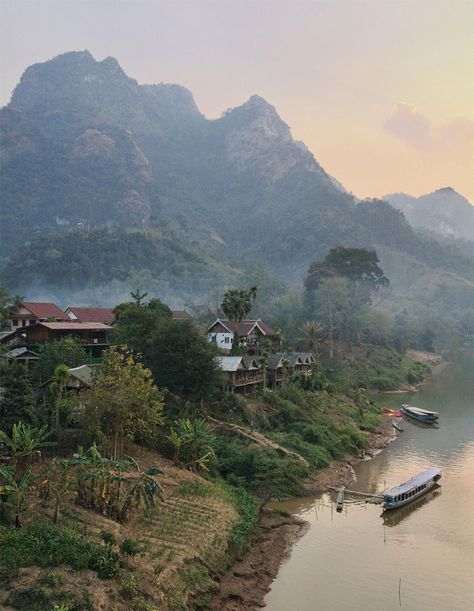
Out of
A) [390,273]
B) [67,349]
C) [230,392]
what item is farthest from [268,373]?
[390,273]

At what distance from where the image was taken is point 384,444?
47.6 metres

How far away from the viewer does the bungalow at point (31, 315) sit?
61.6 meters

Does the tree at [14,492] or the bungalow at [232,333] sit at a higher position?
the bungalow at [232,333]

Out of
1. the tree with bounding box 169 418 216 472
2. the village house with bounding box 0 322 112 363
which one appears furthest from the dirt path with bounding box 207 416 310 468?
the village house with bounding box 0 322 112 363

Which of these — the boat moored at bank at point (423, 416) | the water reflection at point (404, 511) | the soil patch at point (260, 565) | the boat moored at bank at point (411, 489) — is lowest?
the soil patch at point (260, 565)

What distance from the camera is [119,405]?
95.6ft

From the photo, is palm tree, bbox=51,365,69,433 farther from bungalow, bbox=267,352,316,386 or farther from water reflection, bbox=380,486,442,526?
bungalow, bbox=267,352,316,386

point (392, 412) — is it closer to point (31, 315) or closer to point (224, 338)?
point (224, 338)

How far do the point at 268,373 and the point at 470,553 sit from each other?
96.2 ft

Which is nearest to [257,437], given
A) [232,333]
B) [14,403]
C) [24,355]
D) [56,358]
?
[56,358]

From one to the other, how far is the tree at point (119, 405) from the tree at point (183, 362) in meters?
6.82

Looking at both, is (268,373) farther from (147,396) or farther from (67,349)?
(147,396)

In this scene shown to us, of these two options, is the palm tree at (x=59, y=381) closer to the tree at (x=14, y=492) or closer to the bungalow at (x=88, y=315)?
the tree at (x=14, y=492)

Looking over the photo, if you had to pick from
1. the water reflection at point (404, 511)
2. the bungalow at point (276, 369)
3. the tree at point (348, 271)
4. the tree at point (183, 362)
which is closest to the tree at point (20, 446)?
the tree at point (183, 362)
